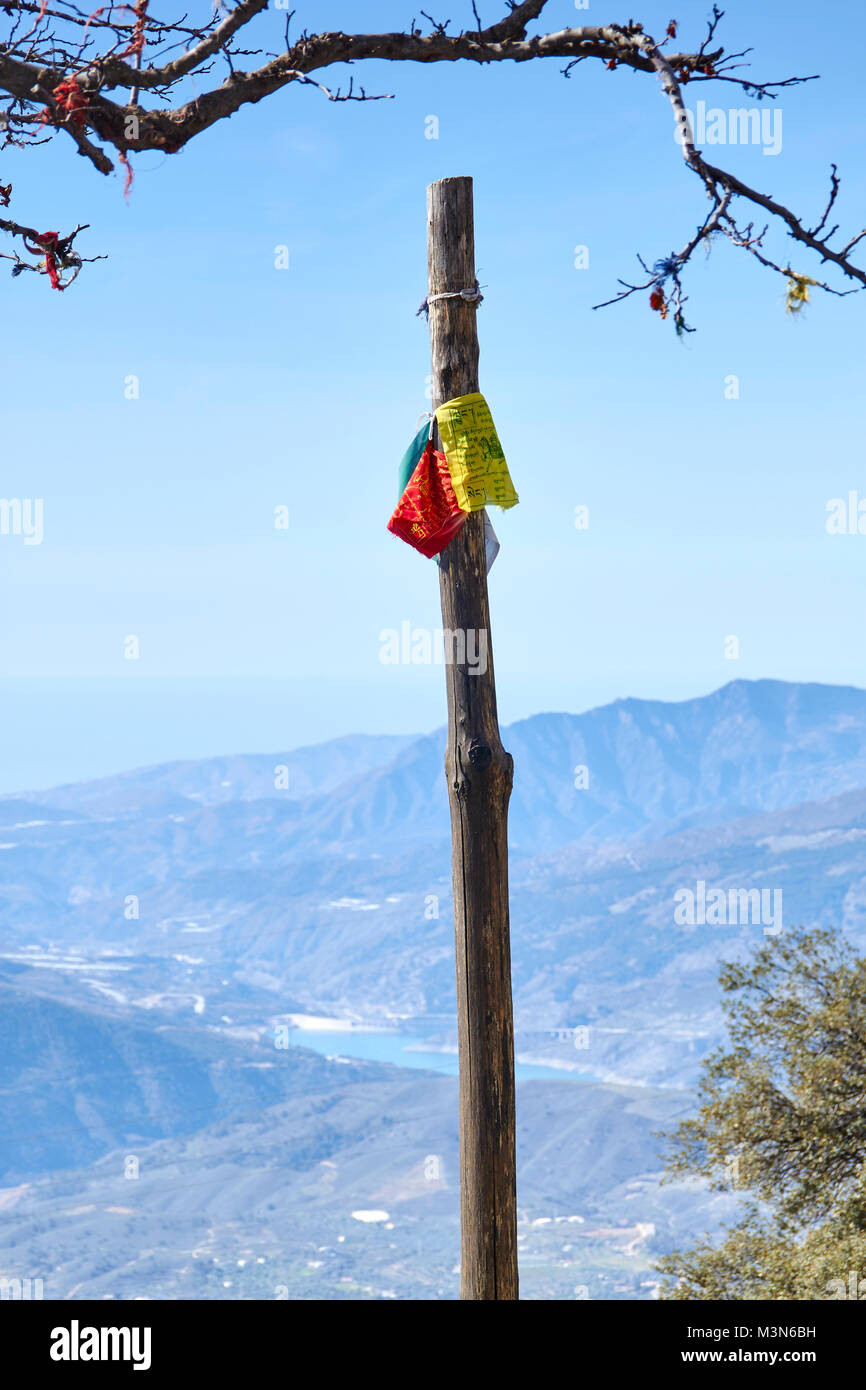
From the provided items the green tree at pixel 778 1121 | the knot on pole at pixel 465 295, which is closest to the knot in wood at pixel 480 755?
the knot on pole at pixel 465 295

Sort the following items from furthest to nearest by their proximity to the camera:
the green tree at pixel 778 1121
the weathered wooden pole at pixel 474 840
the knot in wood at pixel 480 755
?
1. the green tree at pixel 778 1121
2. the knot in wood at pixel 480 755
3. the weathered wooden pole at pixel 474 840

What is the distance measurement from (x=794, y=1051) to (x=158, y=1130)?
7117 inches

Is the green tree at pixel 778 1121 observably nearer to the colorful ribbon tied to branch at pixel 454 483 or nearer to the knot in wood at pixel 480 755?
the knot in wood at pixel 480 755

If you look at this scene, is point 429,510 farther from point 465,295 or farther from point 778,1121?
point 778,1121

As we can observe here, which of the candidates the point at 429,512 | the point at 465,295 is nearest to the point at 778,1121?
the point at 429,512

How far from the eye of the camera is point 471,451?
3953 mm

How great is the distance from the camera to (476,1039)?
3.71m

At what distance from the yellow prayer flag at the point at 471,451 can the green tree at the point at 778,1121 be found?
819 cm

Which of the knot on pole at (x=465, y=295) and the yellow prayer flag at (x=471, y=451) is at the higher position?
the knot on pole at (x=465, y=295)

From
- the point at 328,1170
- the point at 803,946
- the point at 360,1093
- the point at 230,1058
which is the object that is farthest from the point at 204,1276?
the point at 803,946

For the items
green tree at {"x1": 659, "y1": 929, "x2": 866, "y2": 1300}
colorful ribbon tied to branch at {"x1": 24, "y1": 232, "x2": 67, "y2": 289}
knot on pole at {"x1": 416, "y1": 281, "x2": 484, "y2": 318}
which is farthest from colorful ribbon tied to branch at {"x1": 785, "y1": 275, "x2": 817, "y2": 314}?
green tree at {"x1": 659, "y1": 929, "x2": 866, "y2": 1300}

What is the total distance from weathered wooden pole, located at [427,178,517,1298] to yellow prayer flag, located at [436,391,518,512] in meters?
0.06

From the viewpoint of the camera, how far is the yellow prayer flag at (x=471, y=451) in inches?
155
